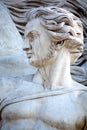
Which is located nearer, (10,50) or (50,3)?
(10,50)

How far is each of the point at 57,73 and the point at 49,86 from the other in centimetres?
11

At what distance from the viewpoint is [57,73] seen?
5.39 metres

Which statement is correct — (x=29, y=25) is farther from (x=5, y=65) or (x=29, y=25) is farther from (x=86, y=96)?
(x=5, y=65)

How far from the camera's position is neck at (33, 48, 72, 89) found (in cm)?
539

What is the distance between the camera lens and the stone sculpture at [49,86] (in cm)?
524

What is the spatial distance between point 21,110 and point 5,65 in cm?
147

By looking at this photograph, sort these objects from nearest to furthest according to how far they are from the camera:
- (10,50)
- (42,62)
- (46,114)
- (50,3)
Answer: (46,114) → (42,62) → (10,50) → (50,3)

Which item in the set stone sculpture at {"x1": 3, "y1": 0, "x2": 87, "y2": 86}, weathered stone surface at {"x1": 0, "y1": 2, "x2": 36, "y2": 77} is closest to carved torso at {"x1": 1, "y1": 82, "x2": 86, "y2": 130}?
weathered stone surface at {"x1": 0, "y1": 2, "x2": 36, "y2": 77}

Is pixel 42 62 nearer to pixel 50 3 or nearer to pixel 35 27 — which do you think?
pixel 35 27

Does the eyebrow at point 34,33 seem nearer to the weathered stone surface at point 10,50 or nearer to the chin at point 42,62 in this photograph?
the chin at point 42,62

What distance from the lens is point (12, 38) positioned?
A: 7.21m

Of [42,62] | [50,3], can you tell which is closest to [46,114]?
[42,62]

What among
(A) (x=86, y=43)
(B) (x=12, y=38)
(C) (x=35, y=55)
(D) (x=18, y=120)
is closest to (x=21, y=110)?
(D) (x=18, y=120)

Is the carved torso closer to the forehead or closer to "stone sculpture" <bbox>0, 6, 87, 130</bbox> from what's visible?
"stone sculpture" <bbox>0, 6, 87, 130</bbox>
